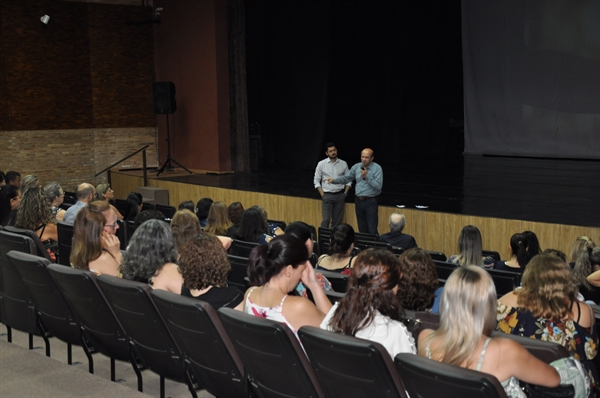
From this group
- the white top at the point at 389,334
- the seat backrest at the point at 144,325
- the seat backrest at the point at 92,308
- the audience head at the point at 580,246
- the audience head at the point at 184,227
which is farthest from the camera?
the audience head at the point at 580,246

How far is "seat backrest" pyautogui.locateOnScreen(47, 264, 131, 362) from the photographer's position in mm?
3104

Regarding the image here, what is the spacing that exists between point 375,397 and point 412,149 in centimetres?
1493

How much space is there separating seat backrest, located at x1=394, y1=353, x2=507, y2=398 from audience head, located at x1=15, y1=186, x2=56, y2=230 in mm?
3533

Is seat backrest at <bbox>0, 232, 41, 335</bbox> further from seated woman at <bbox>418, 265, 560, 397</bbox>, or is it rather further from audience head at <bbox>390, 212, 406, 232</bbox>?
audience head at <bbox>390, 212, 406, 232</bbox>

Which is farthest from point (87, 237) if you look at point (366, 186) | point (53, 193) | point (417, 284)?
point (366, 186)

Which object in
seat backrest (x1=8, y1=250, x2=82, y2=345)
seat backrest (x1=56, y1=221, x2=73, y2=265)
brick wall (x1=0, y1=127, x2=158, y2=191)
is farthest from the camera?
brick wall (x1=0, y1=127, x2=158, y2=191)

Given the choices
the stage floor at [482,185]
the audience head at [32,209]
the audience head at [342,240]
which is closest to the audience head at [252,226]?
the audience head at [342,240]

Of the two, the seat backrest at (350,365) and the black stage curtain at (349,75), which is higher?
the black stage curtain at (349,75)

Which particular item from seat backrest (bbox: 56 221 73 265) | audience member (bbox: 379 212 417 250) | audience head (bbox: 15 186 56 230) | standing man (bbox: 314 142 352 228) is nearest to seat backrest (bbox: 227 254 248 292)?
seat backrest (bbox: 56 221 73 265)

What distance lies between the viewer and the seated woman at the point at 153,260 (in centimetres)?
345

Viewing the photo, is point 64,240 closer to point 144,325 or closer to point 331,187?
point 144,325

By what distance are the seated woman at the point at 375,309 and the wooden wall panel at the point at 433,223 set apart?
5124mm

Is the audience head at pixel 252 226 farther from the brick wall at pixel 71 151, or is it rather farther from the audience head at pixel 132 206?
the brick wall at pixel 71 151

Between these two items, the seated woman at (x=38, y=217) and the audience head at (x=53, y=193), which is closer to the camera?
the seated woman at (x=38, y=217)
